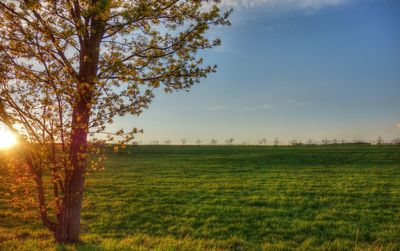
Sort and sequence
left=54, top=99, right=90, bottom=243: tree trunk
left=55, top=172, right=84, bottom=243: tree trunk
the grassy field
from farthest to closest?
the grassy field < left=55, top=172, right=84, bottom=243: tree trunk < left=54, top=99, right=90, bottom=243: tree trunk

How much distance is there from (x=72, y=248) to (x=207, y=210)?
34.5 ft

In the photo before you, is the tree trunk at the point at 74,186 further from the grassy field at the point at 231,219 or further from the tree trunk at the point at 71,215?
the grassy field at the point at 231,219

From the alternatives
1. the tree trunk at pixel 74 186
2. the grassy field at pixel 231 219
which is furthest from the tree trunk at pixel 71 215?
the grassy field at pixel 231 219

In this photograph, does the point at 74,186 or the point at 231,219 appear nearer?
the point at 74,186

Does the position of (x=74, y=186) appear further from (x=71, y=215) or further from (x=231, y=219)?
(x=231, y=219)

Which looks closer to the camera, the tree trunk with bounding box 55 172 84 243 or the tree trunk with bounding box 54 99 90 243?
the tree trunk with bounding box 54 99 90 243

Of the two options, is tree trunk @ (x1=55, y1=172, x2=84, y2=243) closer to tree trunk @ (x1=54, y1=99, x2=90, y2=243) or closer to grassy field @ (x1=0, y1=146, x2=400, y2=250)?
tree trunk @ (x1=54, y1=99, x2=90, y2=243)

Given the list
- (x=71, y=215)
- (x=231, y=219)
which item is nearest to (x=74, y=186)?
(x=71, y=215)

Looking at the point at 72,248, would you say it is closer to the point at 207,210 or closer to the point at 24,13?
the point at 24,13

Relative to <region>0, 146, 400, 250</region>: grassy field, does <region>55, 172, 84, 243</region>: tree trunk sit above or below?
above

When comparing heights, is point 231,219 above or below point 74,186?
below

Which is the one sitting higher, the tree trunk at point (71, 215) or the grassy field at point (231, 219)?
the tree trunk at point (71, 215)

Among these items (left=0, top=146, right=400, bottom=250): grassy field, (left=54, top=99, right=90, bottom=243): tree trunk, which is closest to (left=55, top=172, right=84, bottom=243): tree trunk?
(left=54, top=99, right=90, bottom=243): tree trunk

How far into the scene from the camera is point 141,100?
720 cm
